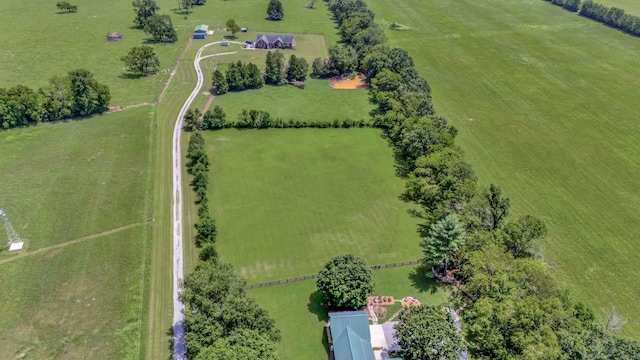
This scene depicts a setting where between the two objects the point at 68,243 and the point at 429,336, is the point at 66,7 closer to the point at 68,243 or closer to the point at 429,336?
the point at 68,243

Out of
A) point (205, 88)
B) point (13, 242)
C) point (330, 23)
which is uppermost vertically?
point (330, 23)

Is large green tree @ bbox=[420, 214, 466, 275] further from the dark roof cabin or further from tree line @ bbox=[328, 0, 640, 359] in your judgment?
the dark roof cabin

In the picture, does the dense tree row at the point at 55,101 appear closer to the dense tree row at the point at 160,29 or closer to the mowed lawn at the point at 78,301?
the mowed lawn at the point at 78,301

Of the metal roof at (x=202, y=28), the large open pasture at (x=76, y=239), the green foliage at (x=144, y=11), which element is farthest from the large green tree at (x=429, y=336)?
the green foliage at (x=144, y=11)

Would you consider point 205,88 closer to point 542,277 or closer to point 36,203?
point 36,203

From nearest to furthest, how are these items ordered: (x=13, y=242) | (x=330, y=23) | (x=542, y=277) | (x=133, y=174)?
(x=542, y=277), (x=13, y=242), (x=133, y=174), (x=330, y=23)

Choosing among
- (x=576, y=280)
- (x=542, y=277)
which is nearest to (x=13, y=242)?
(x=542, y=277)
